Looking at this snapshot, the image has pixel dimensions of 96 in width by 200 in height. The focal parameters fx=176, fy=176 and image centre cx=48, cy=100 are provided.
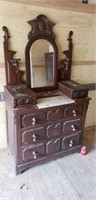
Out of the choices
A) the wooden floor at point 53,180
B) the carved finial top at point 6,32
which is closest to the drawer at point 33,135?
the wooden floor at point 53,180

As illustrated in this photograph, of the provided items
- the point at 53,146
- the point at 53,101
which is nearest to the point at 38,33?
the point at 53,101

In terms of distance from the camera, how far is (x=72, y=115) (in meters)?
1.88

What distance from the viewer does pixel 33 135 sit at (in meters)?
1.73

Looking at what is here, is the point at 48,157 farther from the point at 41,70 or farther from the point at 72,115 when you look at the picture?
the point at 41,70

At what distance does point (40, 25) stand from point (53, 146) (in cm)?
130

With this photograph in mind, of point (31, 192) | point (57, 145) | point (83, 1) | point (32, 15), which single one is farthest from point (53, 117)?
point (83, 1)

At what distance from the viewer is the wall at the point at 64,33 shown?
177 centimetres

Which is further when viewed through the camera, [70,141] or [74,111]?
[70,141]

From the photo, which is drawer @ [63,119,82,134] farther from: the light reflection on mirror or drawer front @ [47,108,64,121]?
the light reflection on mirror

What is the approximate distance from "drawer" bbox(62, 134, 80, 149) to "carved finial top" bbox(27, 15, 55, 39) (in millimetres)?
1179

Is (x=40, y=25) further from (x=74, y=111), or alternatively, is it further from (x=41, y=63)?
(x=74, y=111)

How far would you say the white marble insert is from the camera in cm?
170

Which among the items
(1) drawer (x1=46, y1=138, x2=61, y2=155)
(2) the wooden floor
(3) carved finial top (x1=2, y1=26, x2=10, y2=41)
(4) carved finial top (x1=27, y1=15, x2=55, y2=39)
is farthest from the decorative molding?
(2) the wooden floor

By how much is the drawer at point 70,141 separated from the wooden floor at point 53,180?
0.17 metres
